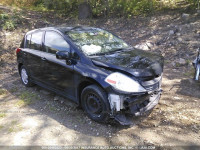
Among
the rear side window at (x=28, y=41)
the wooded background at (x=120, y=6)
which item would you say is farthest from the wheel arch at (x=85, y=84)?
the wooded background at (x=120, y=6)

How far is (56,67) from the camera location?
4723 millimetres

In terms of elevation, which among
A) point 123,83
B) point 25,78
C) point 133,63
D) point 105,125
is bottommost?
point 105,125

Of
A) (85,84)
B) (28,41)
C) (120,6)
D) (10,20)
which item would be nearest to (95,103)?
(85,84)

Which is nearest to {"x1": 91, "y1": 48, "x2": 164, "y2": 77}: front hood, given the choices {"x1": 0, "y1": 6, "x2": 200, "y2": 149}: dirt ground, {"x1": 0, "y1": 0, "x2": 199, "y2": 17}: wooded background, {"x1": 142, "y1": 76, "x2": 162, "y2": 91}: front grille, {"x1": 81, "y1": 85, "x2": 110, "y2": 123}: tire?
{"x1": 142, "y1": 76, "x2": 162, "y2": 91}: front grille

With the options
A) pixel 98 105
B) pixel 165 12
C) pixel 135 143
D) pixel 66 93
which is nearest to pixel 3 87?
pixel 66 93

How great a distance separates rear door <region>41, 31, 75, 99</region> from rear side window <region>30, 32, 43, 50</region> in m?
0.27

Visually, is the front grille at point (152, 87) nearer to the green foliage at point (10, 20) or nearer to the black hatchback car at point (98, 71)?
the black hatchback car at point (98, 71)

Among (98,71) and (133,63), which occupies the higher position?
(133,63)

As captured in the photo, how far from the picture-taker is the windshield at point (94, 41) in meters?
4.47

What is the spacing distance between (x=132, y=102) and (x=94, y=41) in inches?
69.9

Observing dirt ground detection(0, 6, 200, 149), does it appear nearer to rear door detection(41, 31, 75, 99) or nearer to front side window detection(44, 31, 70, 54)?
rear door detection(41, 31, 75, 99)

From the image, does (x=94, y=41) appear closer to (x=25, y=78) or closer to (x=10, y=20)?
(x=25, y=78)

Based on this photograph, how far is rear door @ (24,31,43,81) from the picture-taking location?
538 cm

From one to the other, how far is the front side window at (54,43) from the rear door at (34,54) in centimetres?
33
